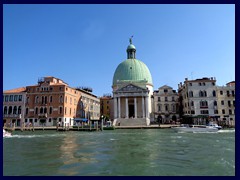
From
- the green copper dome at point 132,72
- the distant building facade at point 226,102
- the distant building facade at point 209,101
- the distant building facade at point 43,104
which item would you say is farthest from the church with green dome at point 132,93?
the distant building facade at point 226,102

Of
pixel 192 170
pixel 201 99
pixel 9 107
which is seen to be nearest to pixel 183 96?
pixel 201 99

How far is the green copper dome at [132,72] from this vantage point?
175ft

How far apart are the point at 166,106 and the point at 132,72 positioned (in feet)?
36.2

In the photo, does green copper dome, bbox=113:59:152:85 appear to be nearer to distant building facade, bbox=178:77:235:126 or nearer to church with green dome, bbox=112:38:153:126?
church with green dome, bbox=112:38:153:126

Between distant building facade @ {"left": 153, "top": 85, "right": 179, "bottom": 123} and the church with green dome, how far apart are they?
1599 mm

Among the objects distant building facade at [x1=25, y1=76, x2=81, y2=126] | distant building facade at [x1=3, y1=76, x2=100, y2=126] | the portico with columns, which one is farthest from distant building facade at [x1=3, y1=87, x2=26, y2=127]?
the portico with columns

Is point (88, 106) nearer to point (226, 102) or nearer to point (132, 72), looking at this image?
point (132, 72)

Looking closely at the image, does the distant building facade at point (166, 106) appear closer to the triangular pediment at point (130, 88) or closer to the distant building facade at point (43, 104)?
the triangular pediment at point (130, 88)

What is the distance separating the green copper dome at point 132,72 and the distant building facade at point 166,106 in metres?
5.44

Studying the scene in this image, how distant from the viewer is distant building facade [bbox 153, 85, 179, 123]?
167 feet

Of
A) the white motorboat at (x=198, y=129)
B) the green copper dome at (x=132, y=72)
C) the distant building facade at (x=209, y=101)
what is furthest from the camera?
the green copper dome at (x=132, y=72)

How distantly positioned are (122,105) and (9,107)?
22.6 metres

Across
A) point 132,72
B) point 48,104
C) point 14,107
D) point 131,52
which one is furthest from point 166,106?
point 14,107

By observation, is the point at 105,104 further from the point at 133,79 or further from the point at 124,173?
the point at 124,173
